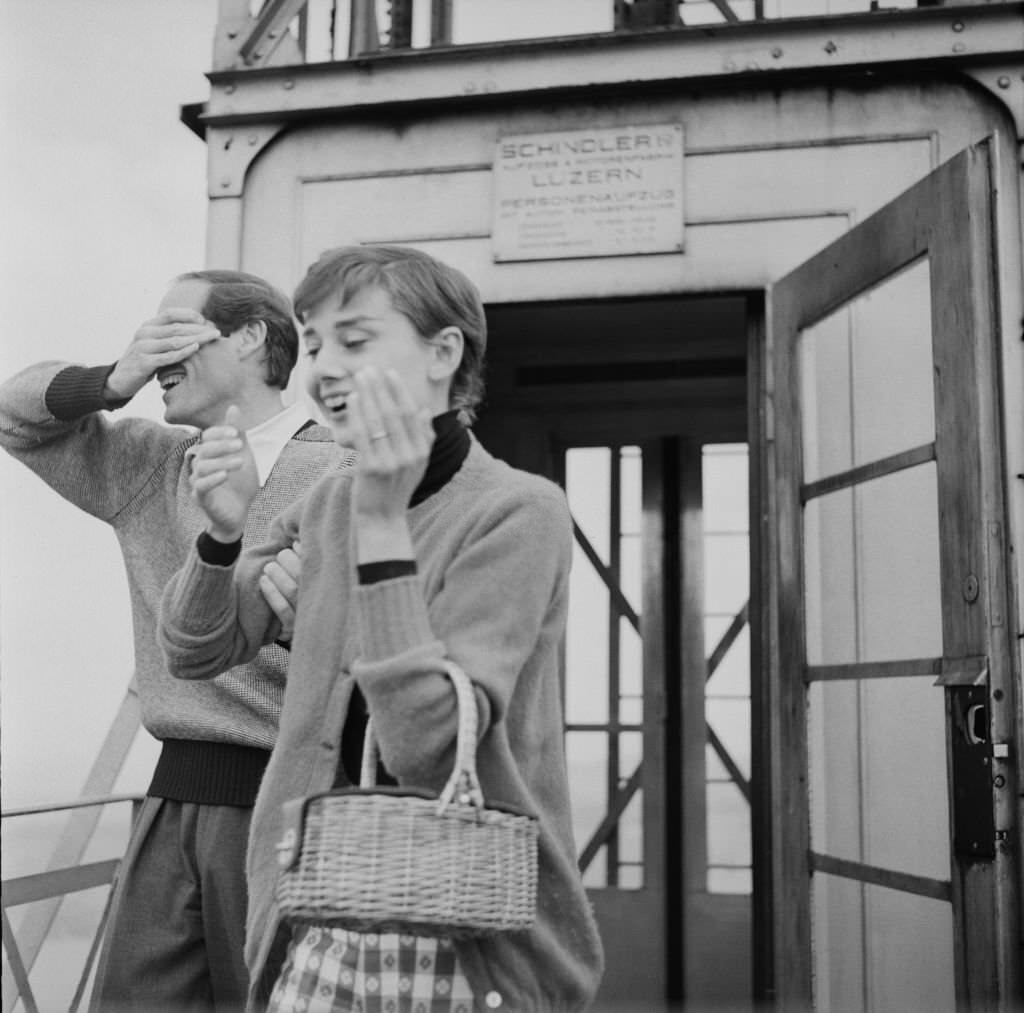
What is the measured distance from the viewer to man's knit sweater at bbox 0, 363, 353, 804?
2.19m

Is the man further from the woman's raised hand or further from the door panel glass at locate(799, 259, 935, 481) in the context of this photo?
the door panel glass at locate(799, 259, 935, 481)

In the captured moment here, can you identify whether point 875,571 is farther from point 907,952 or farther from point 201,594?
point 201,594

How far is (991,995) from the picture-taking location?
8.58 feet

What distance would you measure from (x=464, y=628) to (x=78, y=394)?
4.36 feet

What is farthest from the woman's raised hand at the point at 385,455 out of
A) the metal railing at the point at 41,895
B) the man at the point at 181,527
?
the metal railing at the point at 41,895

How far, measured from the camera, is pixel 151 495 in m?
2.43

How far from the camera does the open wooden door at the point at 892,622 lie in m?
2.72

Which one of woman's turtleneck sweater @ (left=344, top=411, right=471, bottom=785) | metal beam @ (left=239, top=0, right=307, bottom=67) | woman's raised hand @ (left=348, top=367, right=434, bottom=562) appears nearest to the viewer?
woman's raised hand @ (left=348, top=367, right=434, bottom=562)

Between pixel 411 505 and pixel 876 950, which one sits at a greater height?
pixel 411 505

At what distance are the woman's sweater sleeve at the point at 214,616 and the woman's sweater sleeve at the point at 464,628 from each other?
379 millimetres

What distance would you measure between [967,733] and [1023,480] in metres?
0.94

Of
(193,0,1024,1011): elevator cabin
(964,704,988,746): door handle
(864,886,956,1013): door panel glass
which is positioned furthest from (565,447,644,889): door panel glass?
(964,704,988,746): door handle

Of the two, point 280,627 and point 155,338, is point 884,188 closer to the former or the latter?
point 155,338

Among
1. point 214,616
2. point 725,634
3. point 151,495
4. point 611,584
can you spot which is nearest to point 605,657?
point 611,584
